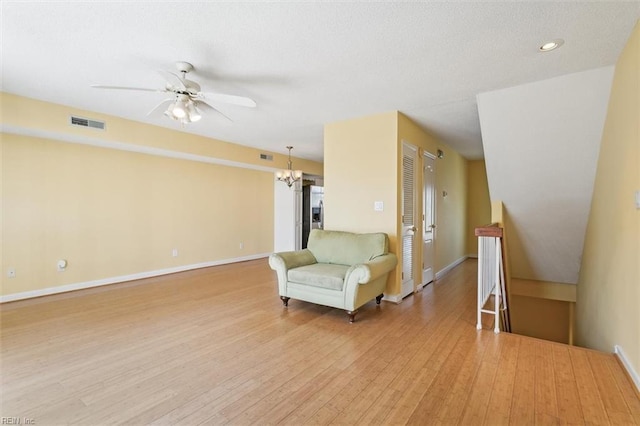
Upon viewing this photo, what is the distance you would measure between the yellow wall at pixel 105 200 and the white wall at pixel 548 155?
450 cm

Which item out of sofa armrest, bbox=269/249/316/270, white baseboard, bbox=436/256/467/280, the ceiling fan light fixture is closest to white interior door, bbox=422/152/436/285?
white baseboard, bbox=436/256/467/280

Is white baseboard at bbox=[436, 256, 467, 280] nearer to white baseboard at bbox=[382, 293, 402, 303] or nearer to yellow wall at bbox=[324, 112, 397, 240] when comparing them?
white baseboard at bbox=[382, 293, 402, 303]

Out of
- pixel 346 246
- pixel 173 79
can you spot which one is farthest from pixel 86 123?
pixel 346 246

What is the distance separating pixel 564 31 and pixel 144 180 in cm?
587

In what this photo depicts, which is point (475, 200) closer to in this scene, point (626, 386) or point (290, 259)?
point (290, 259)

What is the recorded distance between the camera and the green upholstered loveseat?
3182mm

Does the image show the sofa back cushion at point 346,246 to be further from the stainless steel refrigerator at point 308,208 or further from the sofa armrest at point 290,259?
the stainless steel refrigerator at point 308,208

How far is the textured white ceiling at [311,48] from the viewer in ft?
6.38

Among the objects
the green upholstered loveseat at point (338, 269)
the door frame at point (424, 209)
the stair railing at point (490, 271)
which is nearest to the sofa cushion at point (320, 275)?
the green upholstered loveseat at point (338, 269)

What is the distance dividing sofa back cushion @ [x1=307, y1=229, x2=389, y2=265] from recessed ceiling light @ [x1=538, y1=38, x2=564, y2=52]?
91.2 inches

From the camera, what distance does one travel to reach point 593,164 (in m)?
3.18

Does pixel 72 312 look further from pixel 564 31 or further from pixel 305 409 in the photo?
pixel 564 31

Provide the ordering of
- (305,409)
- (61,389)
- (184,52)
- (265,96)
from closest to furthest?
(305,409) < (61,389) < (184,52) < (265,96)

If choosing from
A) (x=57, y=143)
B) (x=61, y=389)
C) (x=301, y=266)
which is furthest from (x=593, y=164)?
(x=57, y=143)
